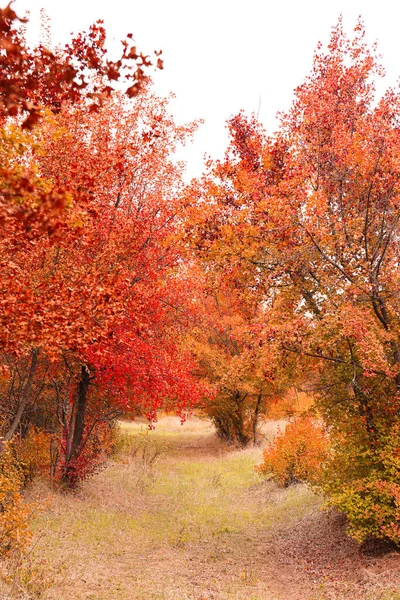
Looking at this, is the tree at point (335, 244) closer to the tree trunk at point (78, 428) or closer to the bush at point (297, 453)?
the bush at point (297, 453)

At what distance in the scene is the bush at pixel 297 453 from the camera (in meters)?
14.8

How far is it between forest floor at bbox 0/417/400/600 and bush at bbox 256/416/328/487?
580 millimetres

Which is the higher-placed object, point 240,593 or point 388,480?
point 388,480

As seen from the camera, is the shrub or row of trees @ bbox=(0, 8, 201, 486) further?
the shrub

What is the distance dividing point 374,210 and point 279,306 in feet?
9.39

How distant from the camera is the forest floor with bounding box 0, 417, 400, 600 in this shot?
768 centimetres

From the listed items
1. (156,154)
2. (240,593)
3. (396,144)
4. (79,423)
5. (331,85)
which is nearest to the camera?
(240,593)

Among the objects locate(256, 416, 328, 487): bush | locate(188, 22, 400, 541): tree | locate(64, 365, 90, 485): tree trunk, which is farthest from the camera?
locate(256, 416, 328, 487): bush

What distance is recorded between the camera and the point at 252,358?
9.62 metres

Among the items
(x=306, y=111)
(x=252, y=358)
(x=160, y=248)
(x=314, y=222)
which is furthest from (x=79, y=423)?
(x=306, y=111)

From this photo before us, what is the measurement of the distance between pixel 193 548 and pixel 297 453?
19.3ft

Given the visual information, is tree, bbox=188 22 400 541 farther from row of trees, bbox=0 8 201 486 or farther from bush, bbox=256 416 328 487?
bush, bbox=256 416 328 487

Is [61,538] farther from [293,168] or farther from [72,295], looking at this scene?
[293,168]

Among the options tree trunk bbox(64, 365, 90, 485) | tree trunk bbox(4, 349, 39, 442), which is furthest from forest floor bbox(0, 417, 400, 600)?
tree trunk bbox(4, 349, 39, 442)
